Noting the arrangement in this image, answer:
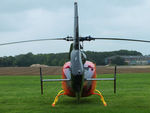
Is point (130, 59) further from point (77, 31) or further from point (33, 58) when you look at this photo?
point (77, 31)

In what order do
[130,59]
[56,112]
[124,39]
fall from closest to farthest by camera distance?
[124,39]
[56,112]
[130,59]

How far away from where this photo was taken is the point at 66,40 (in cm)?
945

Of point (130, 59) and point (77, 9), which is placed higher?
point (77, 9)

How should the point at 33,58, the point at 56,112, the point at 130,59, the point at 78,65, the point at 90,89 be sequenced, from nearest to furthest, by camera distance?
the point at 78,65 → the point at 56,112 → the point at 90,89 → the point at 33,58 → the point at 130,59

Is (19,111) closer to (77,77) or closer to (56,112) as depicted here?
(56,112)

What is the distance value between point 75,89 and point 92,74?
2.47m

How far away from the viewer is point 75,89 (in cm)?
953

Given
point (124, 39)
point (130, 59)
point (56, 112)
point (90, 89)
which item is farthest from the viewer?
point (130, 59)

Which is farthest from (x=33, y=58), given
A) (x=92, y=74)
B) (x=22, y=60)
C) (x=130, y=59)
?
(x=92, y=74)

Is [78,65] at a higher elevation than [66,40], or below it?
below

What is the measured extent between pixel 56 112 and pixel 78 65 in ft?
7.63

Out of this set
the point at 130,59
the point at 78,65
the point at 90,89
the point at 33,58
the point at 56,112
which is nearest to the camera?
the point at 78,65

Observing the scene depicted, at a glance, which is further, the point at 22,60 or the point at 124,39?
the point at 22,60

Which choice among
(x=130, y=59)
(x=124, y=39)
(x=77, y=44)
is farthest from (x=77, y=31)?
(x=130, y=59)
